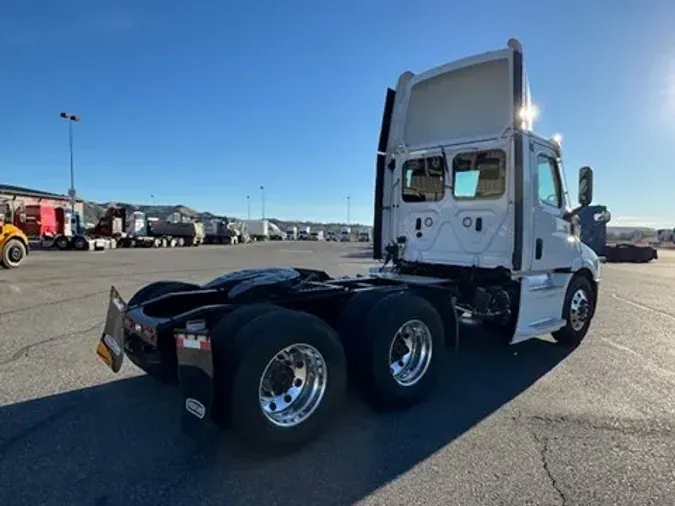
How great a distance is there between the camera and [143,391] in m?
4.86

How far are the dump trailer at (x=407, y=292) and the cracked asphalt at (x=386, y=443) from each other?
334mm

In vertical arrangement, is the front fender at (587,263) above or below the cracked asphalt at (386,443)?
above

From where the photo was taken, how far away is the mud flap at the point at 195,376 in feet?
10.8

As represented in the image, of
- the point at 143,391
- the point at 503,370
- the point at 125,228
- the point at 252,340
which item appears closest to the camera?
the point at 252,340

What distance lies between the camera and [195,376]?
11.1 ft

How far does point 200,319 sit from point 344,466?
1520 mm

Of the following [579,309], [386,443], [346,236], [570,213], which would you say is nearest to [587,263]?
[579,309]

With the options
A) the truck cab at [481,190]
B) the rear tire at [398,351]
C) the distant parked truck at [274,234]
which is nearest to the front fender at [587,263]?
the truck cab at [481,190]

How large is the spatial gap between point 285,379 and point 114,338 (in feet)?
5.35

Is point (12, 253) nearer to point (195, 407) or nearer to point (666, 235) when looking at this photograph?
point (195, 407)

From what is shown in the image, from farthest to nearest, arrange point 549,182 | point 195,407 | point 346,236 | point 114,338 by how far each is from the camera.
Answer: point 346,236, point 549,182, point 114,338, point 195,407

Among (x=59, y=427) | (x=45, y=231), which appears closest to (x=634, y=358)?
(x=59, y=427)

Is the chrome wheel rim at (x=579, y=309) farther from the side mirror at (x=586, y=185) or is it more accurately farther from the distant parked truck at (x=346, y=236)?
the distant parked truck at (x=346, y=236)

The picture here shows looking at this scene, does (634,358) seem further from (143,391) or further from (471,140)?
(143,391)
